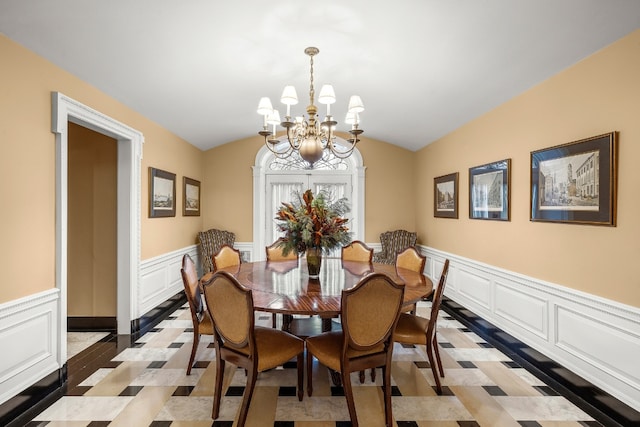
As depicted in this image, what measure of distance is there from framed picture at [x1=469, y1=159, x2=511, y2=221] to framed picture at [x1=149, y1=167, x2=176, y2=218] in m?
3.94

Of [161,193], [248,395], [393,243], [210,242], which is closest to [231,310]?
[248,395]

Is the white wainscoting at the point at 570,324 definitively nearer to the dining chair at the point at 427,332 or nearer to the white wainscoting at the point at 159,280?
the dining chair at the point at 427,332

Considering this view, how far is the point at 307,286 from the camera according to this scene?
263 centimetres

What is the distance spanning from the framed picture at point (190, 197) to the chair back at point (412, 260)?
341cm

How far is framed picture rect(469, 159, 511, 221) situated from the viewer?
140 inches

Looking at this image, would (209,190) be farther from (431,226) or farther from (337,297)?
(337,297)

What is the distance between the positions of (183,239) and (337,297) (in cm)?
375

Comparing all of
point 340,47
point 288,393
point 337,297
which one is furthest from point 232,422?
point 340,47

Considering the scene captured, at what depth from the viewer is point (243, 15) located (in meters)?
2.37

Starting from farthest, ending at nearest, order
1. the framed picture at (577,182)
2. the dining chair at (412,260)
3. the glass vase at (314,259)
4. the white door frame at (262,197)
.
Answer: the white door frame at (262,197) < the dining chair at (412,260) < the glass vase at (314,259) < the framed picture at (577,182)

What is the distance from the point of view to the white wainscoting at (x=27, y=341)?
2246 millimetres

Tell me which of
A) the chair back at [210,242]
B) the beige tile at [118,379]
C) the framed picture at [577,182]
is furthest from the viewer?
the chair back at [210,242]

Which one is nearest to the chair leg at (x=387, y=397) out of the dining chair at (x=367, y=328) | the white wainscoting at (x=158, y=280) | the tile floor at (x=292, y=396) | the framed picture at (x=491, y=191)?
the dining chair at (x=367, y=328)

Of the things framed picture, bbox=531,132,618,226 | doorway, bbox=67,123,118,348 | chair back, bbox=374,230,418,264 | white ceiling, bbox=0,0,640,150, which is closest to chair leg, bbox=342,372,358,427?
framed picture, bbox=531,132,618,226
